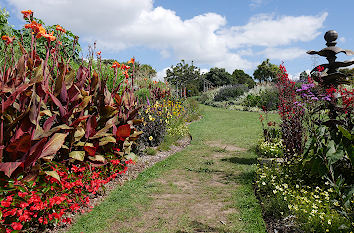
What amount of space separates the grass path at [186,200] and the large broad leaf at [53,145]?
844 millimetres

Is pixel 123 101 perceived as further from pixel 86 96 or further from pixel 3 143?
pixel 3 143

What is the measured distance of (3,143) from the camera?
110 inches

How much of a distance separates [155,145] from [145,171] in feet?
5.78

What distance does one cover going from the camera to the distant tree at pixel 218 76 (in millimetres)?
44625

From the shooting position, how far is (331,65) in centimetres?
384

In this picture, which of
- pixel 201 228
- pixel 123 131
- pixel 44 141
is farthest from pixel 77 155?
pixel 201 228

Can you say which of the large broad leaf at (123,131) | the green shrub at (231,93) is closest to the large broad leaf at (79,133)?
the large broad leaf at (123,131)

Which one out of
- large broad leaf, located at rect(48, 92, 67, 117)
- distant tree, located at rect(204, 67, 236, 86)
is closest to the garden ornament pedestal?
large broad leaf, located at rect(48, 92, 67, 117)

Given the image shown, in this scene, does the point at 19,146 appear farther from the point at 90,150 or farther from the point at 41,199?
the point at 90,150

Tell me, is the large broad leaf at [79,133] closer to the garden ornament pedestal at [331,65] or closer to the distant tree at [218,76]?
the garden ornament pedestal at [331,65]

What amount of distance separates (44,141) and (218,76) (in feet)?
144

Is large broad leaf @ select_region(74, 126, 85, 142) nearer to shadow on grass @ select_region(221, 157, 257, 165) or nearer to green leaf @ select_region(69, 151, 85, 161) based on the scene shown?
green leaf @ select_region(69, 151, 85, 161)

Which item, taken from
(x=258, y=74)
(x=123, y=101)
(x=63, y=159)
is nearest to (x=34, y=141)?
(x=63, y=159)

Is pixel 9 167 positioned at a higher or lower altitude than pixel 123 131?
lower
